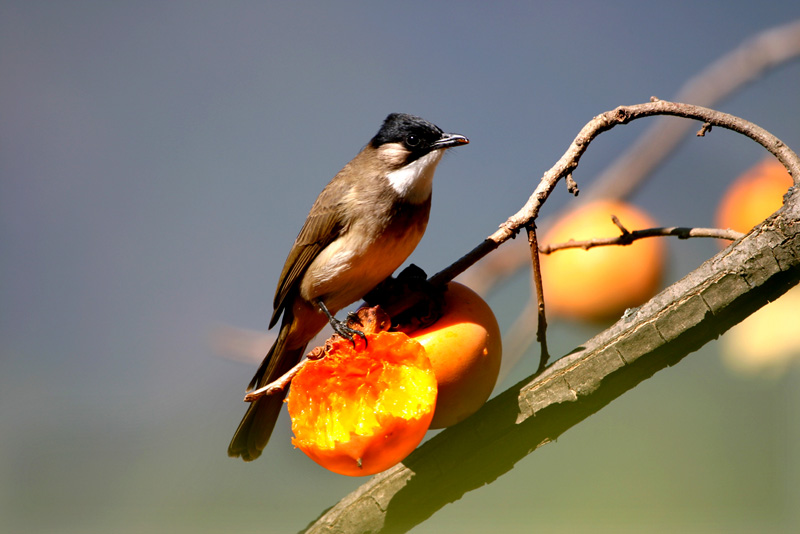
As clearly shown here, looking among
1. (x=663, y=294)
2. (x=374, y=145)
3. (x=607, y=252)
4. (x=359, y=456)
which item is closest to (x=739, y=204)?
(x=607, y=252)

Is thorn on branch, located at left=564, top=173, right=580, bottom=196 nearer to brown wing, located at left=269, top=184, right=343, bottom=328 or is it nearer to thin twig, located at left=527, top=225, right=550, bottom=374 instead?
thin twig, located at left=527, top=225, right=550, bottom=374

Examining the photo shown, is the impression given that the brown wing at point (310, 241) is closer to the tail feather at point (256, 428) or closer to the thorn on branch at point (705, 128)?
the tail feather at point (256, 428)

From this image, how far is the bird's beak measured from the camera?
1.84m

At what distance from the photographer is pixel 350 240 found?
1789mm

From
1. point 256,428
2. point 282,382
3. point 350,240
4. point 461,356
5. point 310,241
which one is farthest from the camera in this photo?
point 310,241

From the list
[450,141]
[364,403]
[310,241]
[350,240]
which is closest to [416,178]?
[450,141]

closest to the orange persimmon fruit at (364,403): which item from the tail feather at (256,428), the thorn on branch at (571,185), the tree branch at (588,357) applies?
the tree branch at (588,357)

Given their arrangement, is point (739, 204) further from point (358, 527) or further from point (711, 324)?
point (358, 527)

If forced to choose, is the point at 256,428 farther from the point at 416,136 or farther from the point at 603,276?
the point at 603,276

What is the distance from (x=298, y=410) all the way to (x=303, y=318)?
82cm

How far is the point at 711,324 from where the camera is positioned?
1.05 m

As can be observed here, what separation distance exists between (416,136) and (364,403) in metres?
1.04

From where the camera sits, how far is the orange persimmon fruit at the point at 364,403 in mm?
999

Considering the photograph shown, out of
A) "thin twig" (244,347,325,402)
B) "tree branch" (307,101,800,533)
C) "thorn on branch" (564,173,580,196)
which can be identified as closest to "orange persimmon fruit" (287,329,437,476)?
"thin twig" (244,347,325,402)
